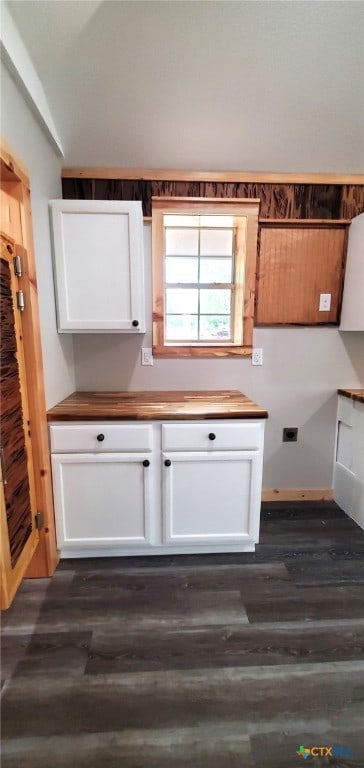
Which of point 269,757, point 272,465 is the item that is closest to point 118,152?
point 272,465

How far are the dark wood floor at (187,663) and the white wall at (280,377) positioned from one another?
27.5 inches

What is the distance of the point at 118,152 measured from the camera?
5.93 ft

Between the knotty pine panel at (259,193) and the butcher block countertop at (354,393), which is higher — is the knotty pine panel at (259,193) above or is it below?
above

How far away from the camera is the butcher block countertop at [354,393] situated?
2023 mm

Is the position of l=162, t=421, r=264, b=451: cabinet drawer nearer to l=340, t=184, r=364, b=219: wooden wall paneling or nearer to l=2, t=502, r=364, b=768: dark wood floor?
l=2, t=502, r=364, b=768: dark wood floor

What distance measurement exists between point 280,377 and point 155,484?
3.88 feet

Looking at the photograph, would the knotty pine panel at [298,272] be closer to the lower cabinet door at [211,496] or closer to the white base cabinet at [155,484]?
the white base cabinet at [155,484]

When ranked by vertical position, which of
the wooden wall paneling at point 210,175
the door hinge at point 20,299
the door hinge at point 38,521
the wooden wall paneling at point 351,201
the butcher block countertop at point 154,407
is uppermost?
the wooden wall paneling at point 210,175

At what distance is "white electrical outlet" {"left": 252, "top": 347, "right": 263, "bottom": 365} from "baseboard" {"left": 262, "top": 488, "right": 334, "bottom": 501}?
0.98 meters

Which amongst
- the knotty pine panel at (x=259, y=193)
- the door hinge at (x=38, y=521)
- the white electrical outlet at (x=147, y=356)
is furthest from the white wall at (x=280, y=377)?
the door hinge at (x=38, y=521)

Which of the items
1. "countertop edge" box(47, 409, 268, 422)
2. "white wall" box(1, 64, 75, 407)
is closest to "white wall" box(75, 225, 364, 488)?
"white wall" box(1, 64, 75, 407)

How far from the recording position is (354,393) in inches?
82.8

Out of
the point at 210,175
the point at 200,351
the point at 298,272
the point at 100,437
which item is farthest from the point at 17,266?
the point at 298,272

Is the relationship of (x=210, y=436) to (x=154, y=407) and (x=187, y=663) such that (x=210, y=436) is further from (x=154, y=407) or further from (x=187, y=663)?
(x=187, y=663)
